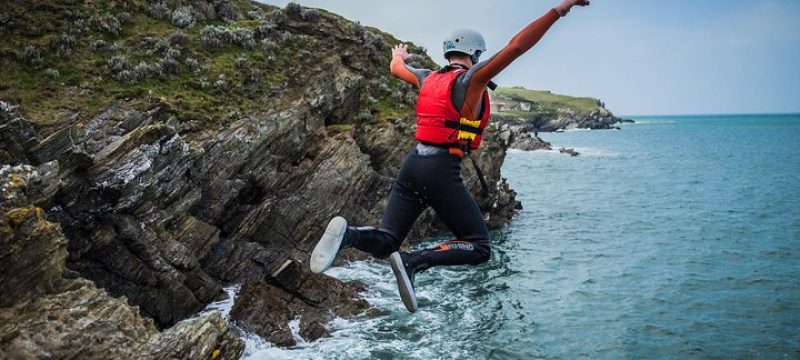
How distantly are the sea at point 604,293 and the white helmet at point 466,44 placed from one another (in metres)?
11.4

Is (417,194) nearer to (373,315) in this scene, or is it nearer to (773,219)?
(373,315)

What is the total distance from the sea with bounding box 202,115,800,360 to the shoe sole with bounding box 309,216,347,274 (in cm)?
1014

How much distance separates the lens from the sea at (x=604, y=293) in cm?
1756

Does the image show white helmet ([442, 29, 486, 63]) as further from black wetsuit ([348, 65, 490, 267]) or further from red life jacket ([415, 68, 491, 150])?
black wetsuit ([348, 65, 490, 267])

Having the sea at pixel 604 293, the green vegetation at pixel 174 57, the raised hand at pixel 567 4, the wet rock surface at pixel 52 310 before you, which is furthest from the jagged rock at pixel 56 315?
the raised hand at pixel 567 4

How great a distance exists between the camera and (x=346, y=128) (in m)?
25.9

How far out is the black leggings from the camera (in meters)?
7.15

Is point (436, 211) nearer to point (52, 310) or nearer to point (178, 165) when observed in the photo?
point (52, 310)

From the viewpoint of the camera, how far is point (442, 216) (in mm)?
7473

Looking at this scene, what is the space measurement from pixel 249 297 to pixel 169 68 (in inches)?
424

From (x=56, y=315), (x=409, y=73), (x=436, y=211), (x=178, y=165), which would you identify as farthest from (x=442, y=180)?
(x=178, y=165)

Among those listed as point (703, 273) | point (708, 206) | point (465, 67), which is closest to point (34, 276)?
point (465, 67)

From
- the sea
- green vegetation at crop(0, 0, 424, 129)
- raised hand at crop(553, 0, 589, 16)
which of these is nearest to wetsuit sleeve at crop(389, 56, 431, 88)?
raised hand at crop(553, 0, 589, 16)

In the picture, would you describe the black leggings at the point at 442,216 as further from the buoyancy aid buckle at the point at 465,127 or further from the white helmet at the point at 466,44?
the white helmet at the point at 466,44
